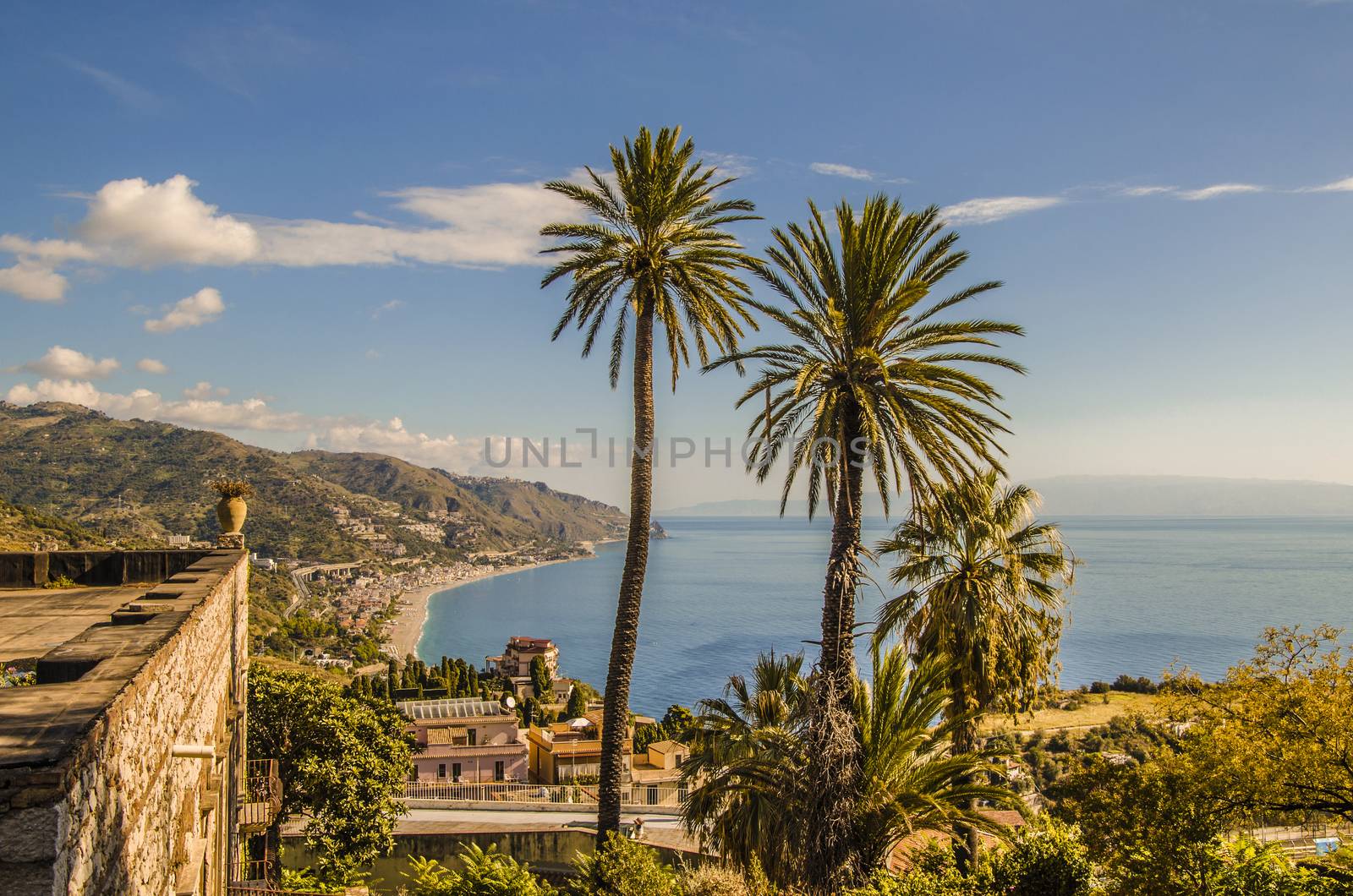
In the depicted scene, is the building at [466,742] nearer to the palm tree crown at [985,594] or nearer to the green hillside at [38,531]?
the green hillside at [38,531]

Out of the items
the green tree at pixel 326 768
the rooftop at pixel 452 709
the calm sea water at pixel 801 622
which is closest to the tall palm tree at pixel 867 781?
the green tree at pixel 326 768

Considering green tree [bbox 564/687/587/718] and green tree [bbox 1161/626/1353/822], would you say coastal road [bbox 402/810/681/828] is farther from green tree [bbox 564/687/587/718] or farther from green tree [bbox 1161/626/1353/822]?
green tree [bbox 564/687/587/718]

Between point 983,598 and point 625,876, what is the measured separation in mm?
6960

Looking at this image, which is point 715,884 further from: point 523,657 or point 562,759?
point 523,657

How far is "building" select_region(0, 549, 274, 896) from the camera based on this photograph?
2971 mm

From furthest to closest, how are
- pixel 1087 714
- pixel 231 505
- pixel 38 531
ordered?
pixel 1087 714 < pixel 38 531 < pixel 231 505

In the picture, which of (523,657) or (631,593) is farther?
(523,657)

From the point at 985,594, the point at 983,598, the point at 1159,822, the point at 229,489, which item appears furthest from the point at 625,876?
the point at 229,489

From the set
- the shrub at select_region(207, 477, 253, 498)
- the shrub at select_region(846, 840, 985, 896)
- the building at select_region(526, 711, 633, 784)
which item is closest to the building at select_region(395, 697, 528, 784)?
the building at select_region(526, 711, 633, 784)

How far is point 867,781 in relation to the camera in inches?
458

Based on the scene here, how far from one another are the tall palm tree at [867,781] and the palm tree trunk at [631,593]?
1.85 m

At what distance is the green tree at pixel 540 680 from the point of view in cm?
8281

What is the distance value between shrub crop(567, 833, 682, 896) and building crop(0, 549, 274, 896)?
456cm

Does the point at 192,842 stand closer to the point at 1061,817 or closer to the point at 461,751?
the point at 1061,817
